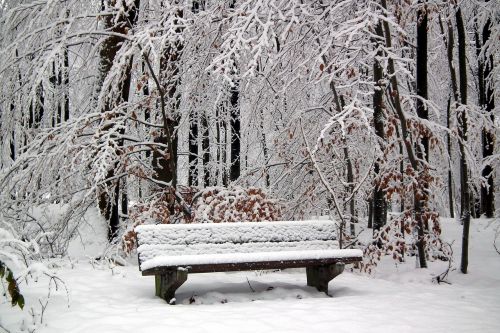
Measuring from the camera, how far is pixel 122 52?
6.88m

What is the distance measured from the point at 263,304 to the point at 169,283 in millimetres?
1023

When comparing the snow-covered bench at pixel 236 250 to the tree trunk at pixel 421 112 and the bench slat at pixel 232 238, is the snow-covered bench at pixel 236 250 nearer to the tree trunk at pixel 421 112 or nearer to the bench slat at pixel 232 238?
the bench slat at pixel 232 238

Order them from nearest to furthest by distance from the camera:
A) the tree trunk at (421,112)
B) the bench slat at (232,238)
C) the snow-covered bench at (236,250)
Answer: the snow-covered bench at (236,250)
the bench slat at (232,238)
the tree trunk at (421,112)

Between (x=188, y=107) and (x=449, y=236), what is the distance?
686cm

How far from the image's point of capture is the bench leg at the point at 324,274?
551 centimetres

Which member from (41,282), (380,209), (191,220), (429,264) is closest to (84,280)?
(41,282)

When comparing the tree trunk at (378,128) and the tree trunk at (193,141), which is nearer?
the tree trunk at (378,128)

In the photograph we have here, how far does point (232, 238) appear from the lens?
18.1 feet

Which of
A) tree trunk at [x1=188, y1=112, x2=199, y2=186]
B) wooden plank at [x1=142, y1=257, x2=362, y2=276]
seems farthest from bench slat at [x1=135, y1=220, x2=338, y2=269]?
tree trunk at [x1=188, y1=112, x2=199, y2=186]

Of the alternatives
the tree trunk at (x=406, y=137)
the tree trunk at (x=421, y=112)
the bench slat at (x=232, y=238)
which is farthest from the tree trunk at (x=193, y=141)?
the tree trunk at (x=406, y=137)

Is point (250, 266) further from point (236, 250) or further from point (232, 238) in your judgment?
point (232, 238)

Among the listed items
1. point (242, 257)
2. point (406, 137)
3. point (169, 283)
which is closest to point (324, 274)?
point (242, 257)

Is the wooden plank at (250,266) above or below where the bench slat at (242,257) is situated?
below

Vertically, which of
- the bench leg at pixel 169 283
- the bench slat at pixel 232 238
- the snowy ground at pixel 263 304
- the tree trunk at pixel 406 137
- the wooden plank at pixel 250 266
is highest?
the tree trunk at pixel 406 137
